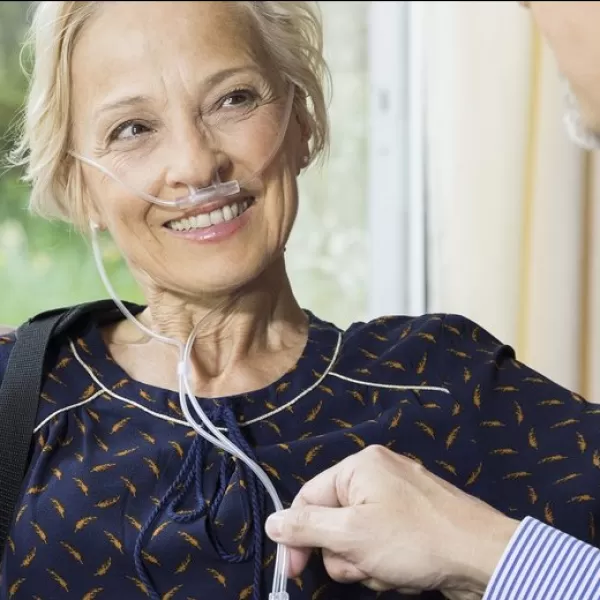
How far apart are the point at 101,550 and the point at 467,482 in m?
0.42

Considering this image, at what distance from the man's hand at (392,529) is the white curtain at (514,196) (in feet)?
3.44

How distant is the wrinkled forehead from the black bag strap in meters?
0.28

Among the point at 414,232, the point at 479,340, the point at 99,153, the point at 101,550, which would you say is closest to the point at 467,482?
the point at 479,340

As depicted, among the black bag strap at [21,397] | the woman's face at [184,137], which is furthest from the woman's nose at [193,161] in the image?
the black bag strap at [21,397]

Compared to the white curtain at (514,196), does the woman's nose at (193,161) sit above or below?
above

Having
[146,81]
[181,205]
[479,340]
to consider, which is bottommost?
[479,340]

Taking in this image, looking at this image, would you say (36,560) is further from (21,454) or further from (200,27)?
(200,27)

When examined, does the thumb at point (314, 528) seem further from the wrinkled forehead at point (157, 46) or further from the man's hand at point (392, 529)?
the wrinkled forehead at point (157, 46)

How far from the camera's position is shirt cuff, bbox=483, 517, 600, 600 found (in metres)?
1.01

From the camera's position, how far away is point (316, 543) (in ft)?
3.37

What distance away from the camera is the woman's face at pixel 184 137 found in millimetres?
1088

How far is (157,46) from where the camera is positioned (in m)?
1.06

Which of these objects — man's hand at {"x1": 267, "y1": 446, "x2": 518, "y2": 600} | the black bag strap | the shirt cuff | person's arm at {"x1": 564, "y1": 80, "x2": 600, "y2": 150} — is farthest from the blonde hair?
the shirt cuff

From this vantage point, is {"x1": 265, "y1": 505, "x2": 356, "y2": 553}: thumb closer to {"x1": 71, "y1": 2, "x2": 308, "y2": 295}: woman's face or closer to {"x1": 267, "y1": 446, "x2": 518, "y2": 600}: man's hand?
{"x1": 267, "y1": 446, "x2": 518, "y2": 600}: man's hand
